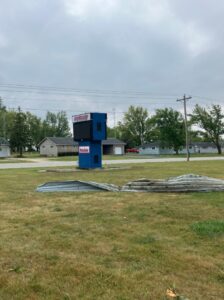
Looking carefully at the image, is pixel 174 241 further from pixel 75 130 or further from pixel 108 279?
pixel 75 130

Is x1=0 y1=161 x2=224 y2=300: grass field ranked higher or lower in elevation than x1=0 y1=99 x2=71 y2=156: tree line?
lower

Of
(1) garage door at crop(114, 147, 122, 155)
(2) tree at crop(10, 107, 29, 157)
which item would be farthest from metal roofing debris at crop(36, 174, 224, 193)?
(1) garage door at crop(114, 147, 122, 155)

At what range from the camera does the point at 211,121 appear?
2685 inches

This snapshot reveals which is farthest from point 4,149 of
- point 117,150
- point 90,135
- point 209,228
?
point 209,228

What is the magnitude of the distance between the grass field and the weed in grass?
0.05 feet

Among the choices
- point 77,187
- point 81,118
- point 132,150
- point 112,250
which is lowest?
point 112,250

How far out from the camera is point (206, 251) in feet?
14.7

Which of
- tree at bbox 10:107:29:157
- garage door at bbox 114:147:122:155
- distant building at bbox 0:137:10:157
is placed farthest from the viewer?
garage door at bbox 114:147:122:155

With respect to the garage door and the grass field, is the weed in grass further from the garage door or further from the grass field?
the garage door

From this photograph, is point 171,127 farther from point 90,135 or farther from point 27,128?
point 90,135

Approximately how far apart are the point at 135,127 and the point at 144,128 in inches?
102

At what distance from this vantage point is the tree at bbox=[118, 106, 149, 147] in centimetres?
9975

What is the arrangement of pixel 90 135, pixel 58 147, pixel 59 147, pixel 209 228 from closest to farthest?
pixel 209 228 < pixel 90 135 < pixel 58 147 < pixel 59 147

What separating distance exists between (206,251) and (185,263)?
54 centimetres
